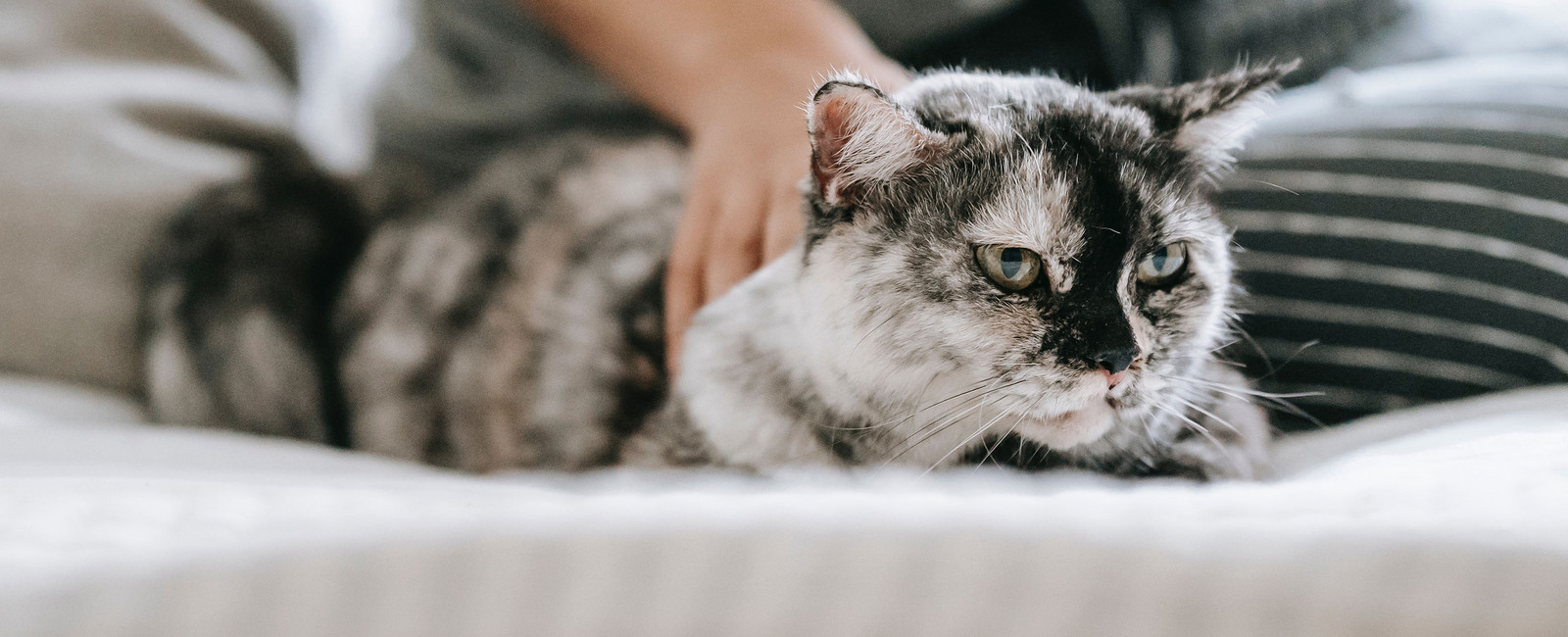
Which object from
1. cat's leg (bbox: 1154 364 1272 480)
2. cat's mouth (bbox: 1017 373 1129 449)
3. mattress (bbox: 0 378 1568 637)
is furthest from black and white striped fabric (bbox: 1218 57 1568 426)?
mattress (bbox: 0 378 1568 637)

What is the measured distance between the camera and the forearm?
1.13m

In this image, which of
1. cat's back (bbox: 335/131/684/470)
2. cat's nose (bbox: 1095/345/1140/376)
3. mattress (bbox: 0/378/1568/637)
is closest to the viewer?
mattress (bbox: 0/378/1568/637)

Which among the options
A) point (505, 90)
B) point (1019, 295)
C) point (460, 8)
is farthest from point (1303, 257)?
point (460, 8)

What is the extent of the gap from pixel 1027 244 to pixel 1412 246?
60 centimetres

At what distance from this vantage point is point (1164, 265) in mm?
785

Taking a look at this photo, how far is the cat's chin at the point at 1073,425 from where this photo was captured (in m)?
0.72

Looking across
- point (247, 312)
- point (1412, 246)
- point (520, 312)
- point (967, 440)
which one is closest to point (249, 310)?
point (247, 312)

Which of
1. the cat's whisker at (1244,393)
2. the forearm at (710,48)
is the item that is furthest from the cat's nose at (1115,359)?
the forearm at (710,48)

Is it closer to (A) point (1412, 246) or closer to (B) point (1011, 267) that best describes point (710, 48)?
(B) point (1011, 267)

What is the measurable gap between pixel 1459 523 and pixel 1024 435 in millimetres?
342

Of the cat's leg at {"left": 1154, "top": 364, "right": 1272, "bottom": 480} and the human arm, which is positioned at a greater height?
the human arm

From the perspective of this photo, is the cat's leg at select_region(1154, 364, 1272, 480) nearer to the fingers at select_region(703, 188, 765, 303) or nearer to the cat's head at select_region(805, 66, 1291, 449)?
the cat's head at select_region(805, 66, 1291, 449)

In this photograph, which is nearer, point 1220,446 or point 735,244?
point 1220,446

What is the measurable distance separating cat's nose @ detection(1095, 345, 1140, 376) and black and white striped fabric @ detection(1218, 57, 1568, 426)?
1.33 ft
